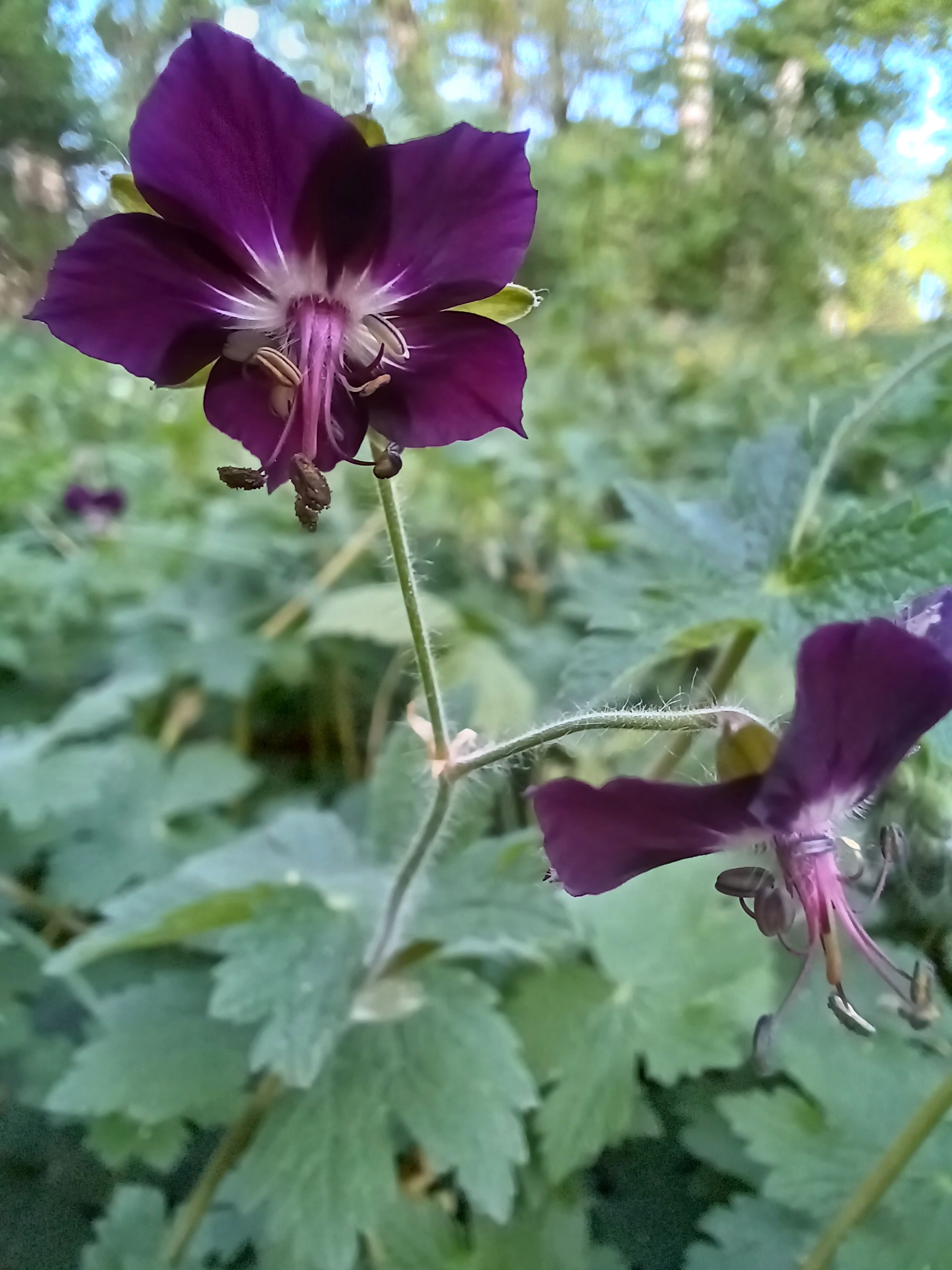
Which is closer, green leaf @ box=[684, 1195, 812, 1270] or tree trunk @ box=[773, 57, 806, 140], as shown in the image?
green leaf @ box=[684, 1195, 812, 1270]

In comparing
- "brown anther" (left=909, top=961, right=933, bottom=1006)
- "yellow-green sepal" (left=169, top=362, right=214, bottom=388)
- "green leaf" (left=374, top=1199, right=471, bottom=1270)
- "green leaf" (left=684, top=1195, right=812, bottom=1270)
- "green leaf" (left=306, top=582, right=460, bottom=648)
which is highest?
"green leaf" (left=306, top=582, right=460, bottom=648)

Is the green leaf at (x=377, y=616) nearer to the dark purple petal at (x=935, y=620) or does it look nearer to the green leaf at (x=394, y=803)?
the green leaf at (x=394, y=803)

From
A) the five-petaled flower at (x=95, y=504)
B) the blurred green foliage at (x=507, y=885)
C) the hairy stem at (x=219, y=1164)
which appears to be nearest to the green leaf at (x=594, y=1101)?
the blurred green foliage at (x=507, y=885)

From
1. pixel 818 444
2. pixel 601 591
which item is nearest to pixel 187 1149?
pixel 601 591

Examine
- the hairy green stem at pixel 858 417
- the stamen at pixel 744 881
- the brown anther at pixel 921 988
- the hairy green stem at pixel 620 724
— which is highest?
the hairy green stem at pixel 858 417

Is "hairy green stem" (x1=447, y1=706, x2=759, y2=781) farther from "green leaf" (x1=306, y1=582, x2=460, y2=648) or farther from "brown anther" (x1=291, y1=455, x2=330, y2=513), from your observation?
"green leaf" (x1=306, y1=582, x2=460, y2=648)

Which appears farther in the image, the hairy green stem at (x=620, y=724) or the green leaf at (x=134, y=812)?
the green leaf at (x=134, y=812)

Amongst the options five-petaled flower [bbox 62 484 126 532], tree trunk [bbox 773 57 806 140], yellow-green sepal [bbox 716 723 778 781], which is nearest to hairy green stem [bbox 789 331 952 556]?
tree trunk [bbox 773 57 806 140]
